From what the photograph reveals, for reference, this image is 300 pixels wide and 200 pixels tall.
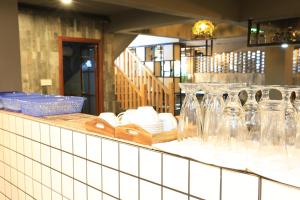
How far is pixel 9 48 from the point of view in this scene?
250 centimetres

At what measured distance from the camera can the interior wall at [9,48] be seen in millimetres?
2459

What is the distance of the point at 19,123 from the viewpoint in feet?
4.91

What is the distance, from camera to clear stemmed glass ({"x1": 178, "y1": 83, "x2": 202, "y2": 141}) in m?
0.92

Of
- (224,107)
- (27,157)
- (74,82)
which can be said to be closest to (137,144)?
→ (224,107)

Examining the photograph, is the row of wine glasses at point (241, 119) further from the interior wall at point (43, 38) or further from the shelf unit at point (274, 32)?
the interior wall at point (43, 38)

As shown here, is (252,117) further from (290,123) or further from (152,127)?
(152,127)

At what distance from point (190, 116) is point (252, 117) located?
Answer: 0.19 m

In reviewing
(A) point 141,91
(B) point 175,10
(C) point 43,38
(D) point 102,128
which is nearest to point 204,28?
(B) point 175,10

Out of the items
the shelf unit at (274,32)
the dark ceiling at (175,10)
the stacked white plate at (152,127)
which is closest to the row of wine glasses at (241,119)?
the stacked white plate at (152,127)

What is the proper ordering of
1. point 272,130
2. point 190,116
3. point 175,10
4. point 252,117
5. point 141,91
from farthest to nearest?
point 141,91, point 175,10, point 190,116, point 252,117, point 272,130

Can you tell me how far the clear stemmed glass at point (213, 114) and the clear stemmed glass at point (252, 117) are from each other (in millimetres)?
75

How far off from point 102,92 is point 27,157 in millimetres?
4148

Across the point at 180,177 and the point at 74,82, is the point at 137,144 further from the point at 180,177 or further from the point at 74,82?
the point at 74,82

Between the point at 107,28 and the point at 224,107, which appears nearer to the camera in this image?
the point at 224,107
